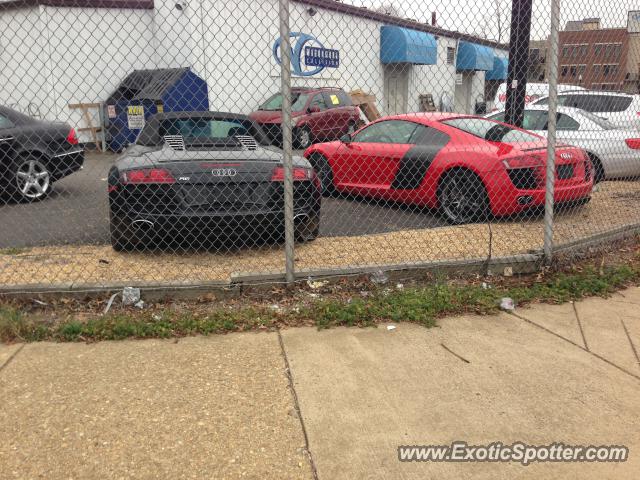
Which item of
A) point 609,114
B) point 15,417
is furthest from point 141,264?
point 609,114

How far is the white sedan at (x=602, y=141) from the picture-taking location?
30.0ft

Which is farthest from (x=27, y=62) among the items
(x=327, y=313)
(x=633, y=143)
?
(x=633, y=143)

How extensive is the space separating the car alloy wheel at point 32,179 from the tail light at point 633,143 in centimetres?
902

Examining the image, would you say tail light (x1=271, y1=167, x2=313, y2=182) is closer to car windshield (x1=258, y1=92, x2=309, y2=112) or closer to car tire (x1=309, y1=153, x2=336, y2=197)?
car tire (x1=309, y1=153, x2=336, y2=197)

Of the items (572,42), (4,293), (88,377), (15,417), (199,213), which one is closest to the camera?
(15,417)

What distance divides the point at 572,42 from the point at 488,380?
455 cm

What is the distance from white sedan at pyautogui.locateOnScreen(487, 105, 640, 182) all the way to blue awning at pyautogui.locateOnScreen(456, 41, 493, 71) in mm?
7137

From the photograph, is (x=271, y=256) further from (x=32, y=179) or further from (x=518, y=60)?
(x=518, y=60)

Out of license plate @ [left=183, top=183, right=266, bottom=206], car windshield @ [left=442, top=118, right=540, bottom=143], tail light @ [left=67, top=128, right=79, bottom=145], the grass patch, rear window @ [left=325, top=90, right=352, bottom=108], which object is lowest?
the grass patch

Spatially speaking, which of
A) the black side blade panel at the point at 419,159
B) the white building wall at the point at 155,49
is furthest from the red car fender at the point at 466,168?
the white building wall at the point at 155,49

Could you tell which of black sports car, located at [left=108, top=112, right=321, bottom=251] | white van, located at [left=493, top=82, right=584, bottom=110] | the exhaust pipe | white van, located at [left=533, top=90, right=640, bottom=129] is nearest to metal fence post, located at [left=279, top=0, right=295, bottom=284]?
black sports car, located at [left=108, top=112, right=321, bottom=251]

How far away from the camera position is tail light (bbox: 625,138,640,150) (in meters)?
9.09

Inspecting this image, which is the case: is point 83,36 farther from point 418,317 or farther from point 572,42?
point 418,317

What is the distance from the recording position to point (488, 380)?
328cm
